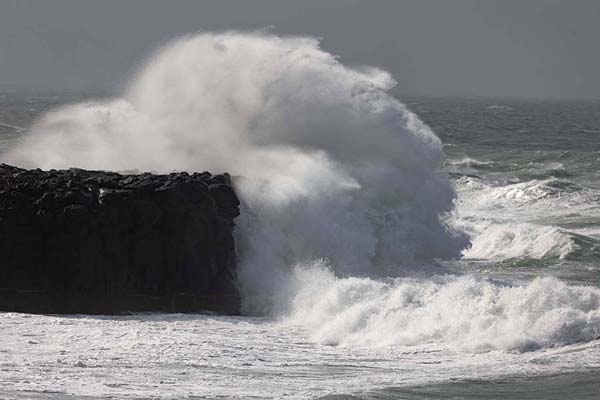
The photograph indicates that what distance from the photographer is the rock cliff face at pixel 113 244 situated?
65.5 feet

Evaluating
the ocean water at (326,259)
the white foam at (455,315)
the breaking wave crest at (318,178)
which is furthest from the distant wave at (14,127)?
the white foam at (455,315)

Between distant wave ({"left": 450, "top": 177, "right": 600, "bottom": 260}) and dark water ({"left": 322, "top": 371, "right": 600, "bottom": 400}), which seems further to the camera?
distant wave ({"left": 450, "top": 177, "right": 600, "bottom": 260})

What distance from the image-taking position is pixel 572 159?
54.6m

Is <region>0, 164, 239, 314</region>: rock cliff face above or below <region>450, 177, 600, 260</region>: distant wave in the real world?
below

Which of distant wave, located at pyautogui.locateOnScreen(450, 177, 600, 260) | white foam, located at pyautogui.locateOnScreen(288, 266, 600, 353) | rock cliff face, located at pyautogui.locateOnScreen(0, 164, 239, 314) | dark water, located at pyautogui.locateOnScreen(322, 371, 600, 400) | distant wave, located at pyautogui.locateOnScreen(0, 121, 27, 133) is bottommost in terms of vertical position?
dark water, located at pyautogui.locateOnScreen(322, 371, 600, 400)

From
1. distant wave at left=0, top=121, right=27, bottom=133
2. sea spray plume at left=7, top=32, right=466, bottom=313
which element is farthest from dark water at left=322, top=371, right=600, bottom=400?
distant wave at left=0, top=121, right=27, bottom=133

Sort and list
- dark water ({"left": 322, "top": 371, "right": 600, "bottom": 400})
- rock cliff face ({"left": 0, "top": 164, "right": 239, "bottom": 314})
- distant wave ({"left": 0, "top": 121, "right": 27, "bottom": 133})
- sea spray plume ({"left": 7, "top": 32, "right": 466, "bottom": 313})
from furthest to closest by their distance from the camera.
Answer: distant wave ({"left": 0, "top": 121, "right": 27, "bottom": 133})
sea spray plume ({"left": 7, "top": 32, "right": 466, "bottom": 313})
rock cliff face ({"left": 0, "top": 164, "right": 239, "bottom": 314})
dark water ({"left": 322, "top": 371, "right": 600, "bottom": 400})

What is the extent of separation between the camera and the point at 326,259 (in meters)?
23.5

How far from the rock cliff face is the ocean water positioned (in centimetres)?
60

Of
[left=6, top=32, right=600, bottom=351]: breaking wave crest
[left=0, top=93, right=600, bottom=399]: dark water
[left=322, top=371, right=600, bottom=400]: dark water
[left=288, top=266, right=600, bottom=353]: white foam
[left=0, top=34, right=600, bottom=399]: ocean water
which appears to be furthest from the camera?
[left=6, top=32, right=600, bottom=351]: breaking wave crest

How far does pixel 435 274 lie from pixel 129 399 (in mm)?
11037

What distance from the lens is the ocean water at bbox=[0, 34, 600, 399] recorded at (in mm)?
16328

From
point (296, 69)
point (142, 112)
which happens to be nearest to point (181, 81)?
A: point (142, 112)

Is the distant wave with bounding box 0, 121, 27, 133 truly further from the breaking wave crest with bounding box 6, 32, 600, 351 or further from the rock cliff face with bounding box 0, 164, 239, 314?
the rock cliff face with bounding box 0, 164, 239, 314
